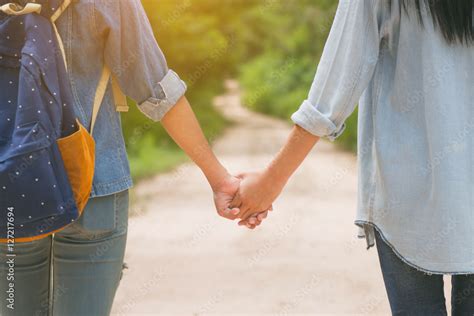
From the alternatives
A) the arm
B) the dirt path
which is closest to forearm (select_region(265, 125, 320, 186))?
the arm

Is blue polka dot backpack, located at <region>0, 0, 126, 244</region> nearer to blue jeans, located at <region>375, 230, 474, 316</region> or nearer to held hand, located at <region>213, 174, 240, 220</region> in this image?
blue jeans, located at <region>375, 230, 474, 316</region>

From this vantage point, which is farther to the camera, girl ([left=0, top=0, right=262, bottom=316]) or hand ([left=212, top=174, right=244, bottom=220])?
hand ([left=212, top=174, right=244, bottom=220])

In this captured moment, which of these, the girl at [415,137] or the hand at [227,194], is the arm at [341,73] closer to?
the girl at [415,137]

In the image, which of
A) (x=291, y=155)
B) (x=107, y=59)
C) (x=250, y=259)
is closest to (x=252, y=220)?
(x=291, y=155)

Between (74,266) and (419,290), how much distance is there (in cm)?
94

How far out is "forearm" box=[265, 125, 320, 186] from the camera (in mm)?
2166

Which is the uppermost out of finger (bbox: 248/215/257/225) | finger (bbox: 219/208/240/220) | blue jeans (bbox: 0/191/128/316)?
blue jeans (bbox: 0/191/128/316)

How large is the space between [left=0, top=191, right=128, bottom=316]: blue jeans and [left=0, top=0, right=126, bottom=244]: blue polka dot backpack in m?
0.09

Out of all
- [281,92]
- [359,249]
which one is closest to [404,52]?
[359,249]

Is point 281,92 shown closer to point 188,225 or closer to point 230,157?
point 230,157

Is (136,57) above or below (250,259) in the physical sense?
above

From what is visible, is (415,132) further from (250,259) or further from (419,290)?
(250,259)

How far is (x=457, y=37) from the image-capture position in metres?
1.84

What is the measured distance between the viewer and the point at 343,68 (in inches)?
77.8
